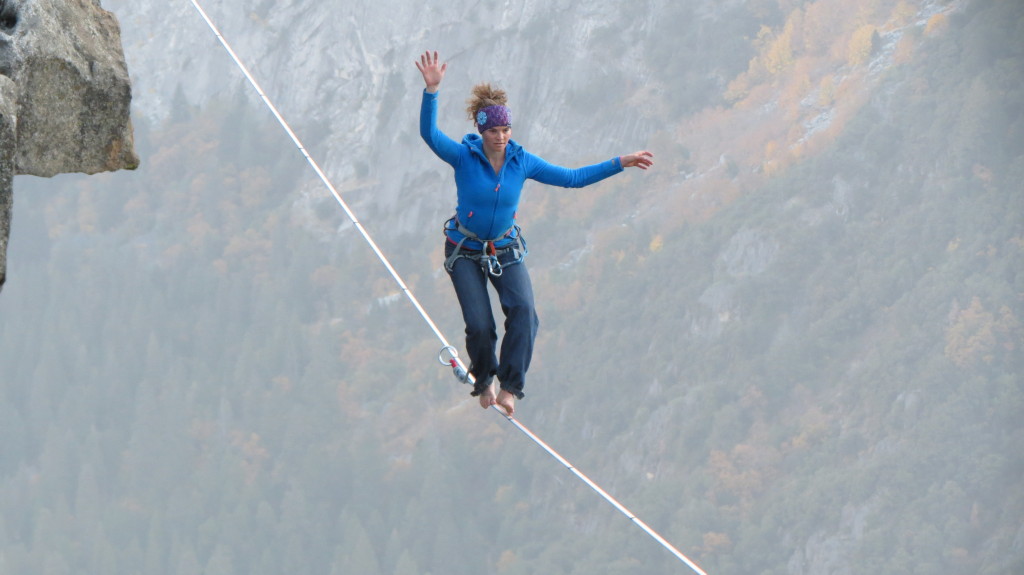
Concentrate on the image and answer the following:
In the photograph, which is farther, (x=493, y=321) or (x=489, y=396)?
(x=489, y=396)

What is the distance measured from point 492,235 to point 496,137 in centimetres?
82

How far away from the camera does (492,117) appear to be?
9.86 m

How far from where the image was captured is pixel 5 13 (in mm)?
8891

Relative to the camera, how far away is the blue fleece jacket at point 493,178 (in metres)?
10.1

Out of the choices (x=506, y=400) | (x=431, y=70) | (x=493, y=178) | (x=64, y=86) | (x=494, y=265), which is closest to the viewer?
(x=64, y=86)

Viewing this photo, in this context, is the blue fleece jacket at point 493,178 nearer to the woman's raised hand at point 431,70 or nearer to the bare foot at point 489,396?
the woman's raised hand at point 431,70

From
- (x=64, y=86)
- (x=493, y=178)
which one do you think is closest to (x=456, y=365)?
(x=493, y=178)

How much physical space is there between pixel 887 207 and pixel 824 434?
22.9 metres

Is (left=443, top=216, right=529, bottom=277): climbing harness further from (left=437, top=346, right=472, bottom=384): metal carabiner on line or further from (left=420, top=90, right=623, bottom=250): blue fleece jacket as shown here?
(left=437, top=346, right=472, bottom=384): metal carabiner on line

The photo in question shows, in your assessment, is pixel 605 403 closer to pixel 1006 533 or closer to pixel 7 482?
pixel 1006 533

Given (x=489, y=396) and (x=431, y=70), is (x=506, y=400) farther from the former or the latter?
(x=431, y=70)

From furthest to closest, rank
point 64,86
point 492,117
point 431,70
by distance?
1. point 492,117
2. point 431,70
3. point 64,86

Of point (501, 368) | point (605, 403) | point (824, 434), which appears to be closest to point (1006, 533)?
point (824, 434)

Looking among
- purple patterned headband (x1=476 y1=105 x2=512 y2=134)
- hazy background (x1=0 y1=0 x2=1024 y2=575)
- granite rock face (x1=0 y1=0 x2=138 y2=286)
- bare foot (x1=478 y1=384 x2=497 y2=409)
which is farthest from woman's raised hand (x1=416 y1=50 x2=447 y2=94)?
hazy background (x1=0 y1=0 x2=1024 y2=575)
